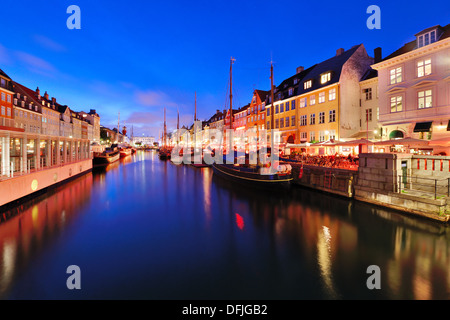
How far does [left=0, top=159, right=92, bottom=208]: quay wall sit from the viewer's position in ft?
42.2

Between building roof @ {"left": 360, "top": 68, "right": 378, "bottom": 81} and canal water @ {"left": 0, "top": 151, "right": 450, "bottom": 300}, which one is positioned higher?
building roof @ {"left": 360, "top": 68, "right": 378, "bottom": 81}

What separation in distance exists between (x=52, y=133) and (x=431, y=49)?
35383 millimetres

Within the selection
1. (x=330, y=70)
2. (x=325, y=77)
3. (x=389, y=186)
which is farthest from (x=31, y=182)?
(x=330, y=70)

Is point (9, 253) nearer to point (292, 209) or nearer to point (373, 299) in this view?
point (373, 299)

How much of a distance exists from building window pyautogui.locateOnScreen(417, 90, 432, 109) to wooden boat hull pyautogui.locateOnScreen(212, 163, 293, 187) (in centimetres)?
1376

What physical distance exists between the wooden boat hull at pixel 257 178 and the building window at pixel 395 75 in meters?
15.2

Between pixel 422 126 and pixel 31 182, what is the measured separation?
32028mm

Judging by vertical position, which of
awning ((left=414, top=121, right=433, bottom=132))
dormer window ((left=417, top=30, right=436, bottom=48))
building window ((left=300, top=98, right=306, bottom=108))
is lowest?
awning ((left=414, top=121, right=433, bottom=132))

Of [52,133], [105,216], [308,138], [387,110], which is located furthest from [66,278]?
[308,138]

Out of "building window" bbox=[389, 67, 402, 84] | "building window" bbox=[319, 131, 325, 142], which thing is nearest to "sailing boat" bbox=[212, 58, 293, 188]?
"building window" bbox=[319, 131, 325, 142]

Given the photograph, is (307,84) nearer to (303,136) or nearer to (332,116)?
(332,116)

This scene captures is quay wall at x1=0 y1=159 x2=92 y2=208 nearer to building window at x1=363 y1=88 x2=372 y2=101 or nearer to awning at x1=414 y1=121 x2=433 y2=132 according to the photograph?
awning at x1=414 y1=121 x2=433 y2=132

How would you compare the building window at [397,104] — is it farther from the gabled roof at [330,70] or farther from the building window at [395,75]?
the gabled roof at [330,70]

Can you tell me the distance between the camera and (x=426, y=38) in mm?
19781
